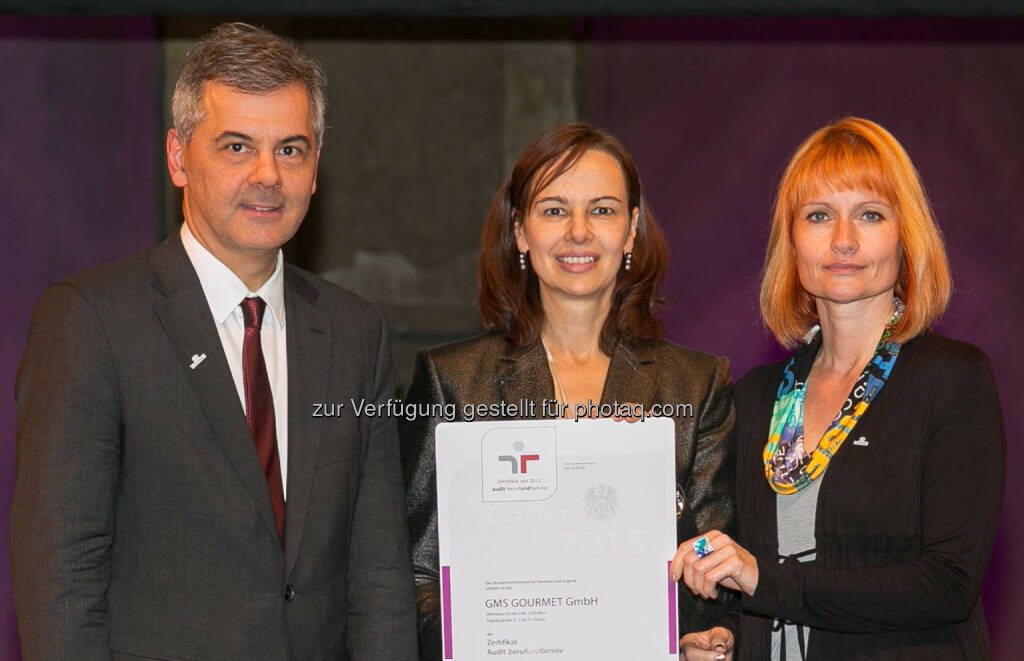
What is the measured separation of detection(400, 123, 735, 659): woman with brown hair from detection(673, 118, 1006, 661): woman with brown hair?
0.15 metres

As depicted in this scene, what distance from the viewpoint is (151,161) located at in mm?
6762

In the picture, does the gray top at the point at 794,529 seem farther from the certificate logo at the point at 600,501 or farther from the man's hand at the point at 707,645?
the certificate logo at the point at 600,501

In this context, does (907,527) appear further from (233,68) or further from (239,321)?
(233,68)

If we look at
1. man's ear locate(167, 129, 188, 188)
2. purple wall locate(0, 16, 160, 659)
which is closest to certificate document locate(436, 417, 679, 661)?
man's ear locate(167, 129, 188, 188)

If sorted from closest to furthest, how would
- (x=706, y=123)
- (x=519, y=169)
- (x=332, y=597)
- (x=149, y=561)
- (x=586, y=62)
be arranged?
(x=149, y=561) → (x=332, y=597) → (x=519, y=169) → (x=706, y=123) → (x=586, y=62)

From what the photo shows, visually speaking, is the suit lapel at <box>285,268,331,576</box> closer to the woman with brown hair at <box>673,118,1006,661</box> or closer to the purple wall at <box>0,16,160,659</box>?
the woman with brown hair at <box>673,118,1006,661</box>

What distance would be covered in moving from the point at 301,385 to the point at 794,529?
1.29m

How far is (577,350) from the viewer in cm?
317

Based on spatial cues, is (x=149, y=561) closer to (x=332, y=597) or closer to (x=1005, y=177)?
(x=332, y=597)

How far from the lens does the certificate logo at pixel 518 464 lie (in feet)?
9.31

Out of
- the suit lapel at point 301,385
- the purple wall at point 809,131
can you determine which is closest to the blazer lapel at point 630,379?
the suit lapel at point 301,385

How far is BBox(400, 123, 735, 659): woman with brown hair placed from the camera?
118 inches

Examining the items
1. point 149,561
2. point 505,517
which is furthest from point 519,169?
point 149,561

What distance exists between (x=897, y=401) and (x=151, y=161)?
5069 mm
